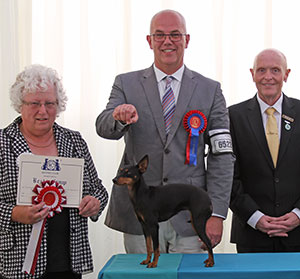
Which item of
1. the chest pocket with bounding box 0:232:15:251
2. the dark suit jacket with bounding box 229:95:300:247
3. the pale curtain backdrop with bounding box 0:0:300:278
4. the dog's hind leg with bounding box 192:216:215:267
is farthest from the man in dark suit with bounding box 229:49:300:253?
the chest pocket with bounding box 0:232:15:251

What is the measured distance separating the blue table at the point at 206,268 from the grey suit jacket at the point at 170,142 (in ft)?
0.58

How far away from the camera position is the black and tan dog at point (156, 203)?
1423 millimetres

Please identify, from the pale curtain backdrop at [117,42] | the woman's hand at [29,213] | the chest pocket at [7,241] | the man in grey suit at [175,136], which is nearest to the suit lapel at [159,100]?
the man in grey suit at [175,136]

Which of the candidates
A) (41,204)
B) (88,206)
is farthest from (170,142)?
(41,204)

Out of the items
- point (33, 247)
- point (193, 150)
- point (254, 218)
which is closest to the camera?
point (33, 247)

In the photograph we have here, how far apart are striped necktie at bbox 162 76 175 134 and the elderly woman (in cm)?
31

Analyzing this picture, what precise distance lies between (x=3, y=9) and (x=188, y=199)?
1.81m

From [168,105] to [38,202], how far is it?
549 mm

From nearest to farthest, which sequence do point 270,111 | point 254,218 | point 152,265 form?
point 152,265 < point 254,218 < point 270,111

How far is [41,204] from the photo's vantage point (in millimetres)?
1491

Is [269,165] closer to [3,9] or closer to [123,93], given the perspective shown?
[123,93]

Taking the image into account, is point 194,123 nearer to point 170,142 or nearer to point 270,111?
point 170,142

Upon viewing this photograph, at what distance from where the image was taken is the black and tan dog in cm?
142

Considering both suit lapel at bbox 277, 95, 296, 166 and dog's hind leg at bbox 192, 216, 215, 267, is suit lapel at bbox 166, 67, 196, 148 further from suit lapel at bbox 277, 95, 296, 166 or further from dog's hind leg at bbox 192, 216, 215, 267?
suit lapel at bbox 277, 95, 296, 166
